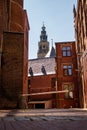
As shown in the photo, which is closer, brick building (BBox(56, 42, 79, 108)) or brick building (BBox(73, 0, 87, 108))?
brick building (BBox(73, 0, 87, 108))

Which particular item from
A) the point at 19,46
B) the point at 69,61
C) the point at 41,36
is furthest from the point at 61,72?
the point at 41,36

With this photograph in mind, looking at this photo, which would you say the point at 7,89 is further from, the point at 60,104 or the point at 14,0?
the point at 60,104

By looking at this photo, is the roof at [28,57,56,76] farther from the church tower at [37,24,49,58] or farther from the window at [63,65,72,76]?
the church tower at [37,24,49,58]

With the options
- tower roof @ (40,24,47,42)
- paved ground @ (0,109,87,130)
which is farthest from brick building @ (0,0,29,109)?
tower roof @ (40,24,47,42)

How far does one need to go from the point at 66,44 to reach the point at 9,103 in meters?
19.8

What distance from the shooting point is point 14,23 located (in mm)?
18312

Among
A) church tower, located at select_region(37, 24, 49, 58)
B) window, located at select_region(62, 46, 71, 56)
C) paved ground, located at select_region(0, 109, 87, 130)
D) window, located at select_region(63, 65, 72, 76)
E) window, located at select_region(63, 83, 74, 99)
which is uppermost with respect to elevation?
church tower, located at select_region(37, 24, 49, 58)

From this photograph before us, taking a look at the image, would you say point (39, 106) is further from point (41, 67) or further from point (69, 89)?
point (41, 67)

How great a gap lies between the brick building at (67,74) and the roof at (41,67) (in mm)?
3908

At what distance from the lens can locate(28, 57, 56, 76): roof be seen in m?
33.5

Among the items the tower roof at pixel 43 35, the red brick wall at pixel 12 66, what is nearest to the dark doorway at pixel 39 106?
the red brick wall at pixel 12 66

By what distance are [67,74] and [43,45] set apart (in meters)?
48.7

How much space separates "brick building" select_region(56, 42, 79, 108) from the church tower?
140 feet

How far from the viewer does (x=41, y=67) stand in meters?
35.1
